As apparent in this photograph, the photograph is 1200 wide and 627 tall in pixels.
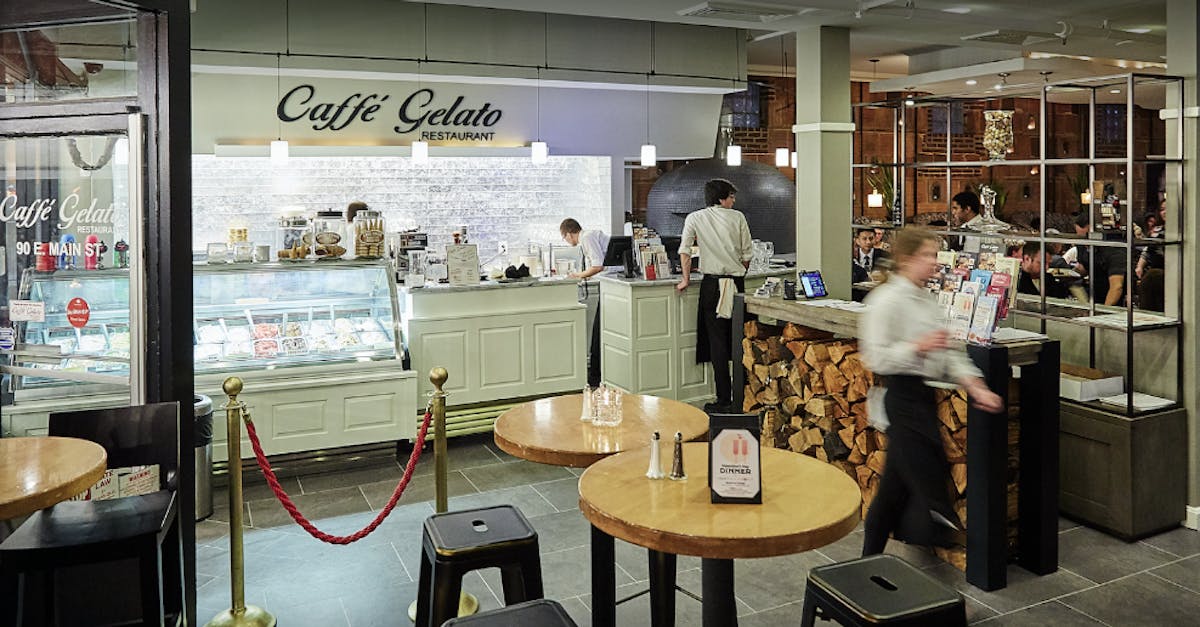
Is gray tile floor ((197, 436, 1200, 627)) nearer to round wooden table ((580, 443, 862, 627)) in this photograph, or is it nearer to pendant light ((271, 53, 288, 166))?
round wooden table ((580, 443, 862, 627))

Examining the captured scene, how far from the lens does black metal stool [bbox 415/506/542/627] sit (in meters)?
2.99

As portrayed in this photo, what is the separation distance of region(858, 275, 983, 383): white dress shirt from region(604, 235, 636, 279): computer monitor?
3.81m

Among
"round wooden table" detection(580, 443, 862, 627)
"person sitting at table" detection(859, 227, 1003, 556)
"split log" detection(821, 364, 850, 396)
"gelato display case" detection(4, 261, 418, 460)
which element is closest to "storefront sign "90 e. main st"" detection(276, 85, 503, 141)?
"gelato display case" detection(4, 261, 418, 460)

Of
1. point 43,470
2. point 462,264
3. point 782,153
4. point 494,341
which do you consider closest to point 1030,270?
point 494,341

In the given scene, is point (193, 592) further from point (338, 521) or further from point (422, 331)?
point (422, 331)

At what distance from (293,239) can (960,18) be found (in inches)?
185

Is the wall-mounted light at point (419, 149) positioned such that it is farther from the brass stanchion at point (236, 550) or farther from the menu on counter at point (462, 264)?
the brass stanchion at point (236, 550)

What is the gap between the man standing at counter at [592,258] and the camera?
27.3 feet

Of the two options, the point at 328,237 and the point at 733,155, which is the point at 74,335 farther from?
the point at 733,155

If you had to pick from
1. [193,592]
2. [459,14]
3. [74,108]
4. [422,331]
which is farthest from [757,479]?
[459,14]

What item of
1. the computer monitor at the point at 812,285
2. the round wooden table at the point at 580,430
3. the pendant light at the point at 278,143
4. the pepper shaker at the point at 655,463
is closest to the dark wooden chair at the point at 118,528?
the round wooden table at the point at 580,430

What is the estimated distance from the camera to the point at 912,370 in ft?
13.2

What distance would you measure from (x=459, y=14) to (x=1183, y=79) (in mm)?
5736

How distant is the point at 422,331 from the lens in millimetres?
6598
